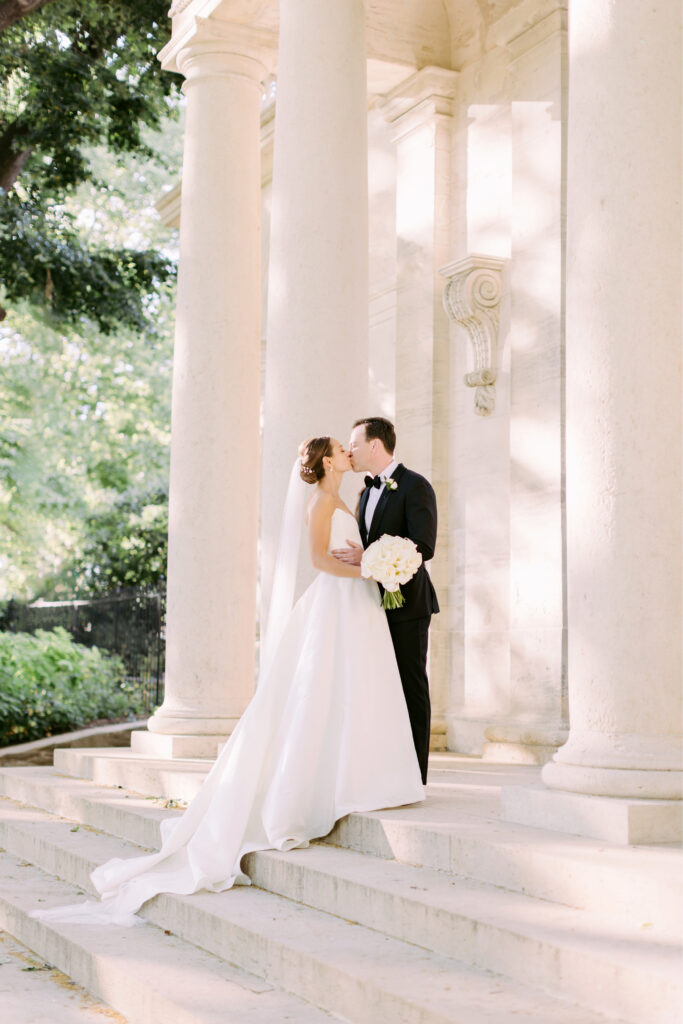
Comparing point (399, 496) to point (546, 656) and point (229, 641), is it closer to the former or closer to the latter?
point (546, 656)

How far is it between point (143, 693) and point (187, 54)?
14995mm

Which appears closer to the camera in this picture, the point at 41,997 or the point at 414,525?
the point at 41,997

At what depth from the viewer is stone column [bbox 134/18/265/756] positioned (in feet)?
47.6

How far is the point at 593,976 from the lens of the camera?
5.55m

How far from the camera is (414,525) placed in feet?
31.9

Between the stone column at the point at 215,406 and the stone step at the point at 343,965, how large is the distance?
5.02m

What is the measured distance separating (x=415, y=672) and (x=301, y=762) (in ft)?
4.31

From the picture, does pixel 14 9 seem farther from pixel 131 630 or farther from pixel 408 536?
pixel 408 536

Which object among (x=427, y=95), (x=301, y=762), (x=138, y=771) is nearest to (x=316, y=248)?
(x=301, y=762)

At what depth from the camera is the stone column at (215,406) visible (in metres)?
14.5

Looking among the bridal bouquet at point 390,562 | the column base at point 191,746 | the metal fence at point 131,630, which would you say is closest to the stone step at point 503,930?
the bridal bouquet at point 390,562

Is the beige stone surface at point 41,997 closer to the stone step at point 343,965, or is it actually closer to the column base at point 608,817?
the stone step at point 343,965

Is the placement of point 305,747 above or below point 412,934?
above

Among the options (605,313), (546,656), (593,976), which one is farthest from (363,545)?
(593,976)
